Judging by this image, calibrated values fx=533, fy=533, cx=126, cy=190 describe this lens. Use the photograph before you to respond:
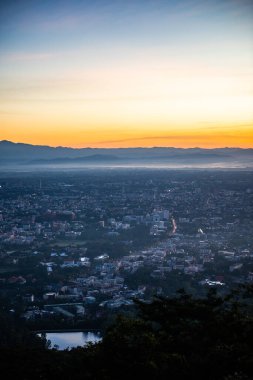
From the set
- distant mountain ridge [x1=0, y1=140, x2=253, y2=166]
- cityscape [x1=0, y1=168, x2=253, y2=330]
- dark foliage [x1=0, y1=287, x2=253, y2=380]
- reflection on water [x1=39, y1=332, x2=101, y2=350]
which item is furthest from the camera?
distant mountain ridge [x1=0, y1=140, x2=253, y2=166]

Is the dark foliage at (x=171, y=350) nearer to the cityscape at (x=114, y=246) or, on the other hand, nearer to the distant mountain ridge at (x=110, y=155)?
the cityscape at (x=114, y=246)

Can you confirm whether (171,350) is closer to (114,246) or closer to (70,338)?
(70,338)

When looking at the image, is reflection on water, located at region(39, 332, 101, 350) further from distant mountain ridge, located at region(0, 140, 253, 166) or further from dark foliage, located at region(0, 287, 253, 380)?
distant mountain ridge, located at region(0, 140, 253, 166)

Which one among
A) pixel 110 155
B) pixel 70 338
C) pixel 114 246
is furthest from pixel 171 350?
pixel 110 155

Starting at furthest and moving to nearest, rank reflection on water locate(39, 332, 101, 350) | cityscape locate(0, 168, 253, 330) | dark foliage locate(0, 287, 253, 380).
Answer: cityscape locate(0, 168, 253, 330) < reflection on water locate(39, 332, 101, 350) < dark foliage locate(0, 287, 253, 380)

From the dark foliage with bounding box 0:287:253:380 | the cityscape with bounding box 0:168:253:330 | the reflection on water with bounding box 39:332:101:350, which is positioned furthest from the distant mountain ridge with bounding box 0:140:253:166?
the dark foliage with bounding box 0:287:253:380

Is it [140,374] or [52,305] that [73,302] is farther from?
[140,374]

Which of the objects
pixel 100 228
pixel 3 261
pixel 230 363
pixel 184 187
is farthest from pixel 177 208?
pixel 230 363
